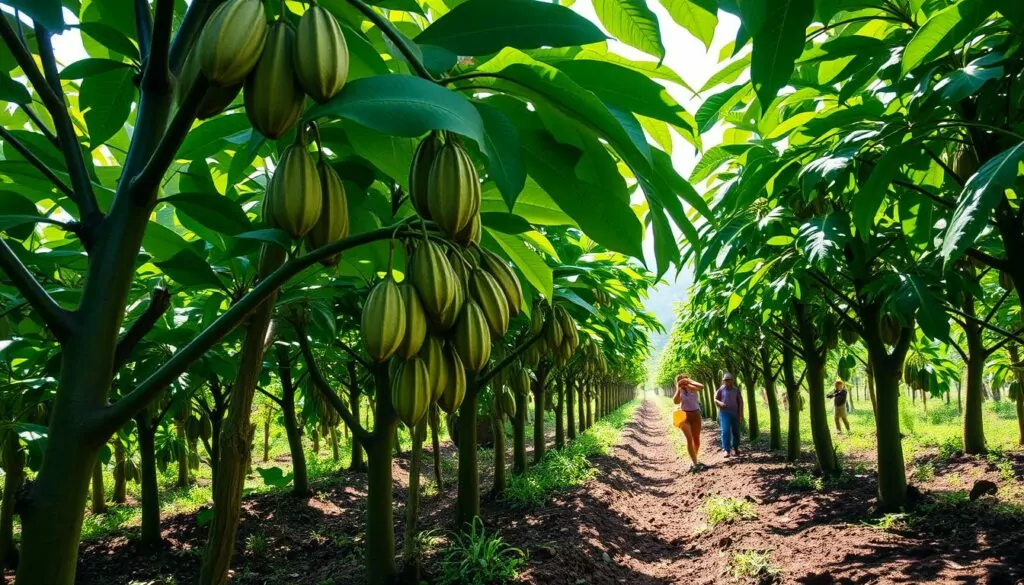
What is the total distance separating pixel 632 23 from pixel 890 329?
541cm

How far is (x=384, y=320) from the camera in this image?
3.00 feet

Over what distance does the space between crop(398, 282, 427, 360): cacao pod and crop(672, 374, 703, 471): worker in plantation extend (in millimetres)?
11575

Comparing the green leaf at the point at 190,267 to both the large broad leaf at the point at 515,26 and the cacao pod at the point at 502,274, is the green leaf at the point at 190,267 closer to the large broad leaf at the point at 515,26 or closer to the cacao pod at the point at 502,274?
the cacao pod at the point at 502,274

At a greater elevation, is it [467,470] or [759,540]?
[467,470]

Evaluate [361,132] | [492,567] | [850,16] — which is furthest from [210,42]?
[492,567]

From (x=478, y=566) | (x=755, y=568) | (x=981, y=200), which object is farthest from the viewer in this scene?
(x=755, y=568)

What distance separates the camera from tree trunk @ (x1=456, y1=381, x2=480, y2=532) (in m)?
5.24

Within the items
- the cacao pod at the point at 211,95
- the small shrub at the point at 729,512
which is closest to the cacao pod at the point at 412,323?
the cacao pod at the point at 211,95

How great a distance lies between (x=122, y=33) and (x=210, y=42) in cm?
75

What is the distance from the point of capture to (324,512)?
27.5 feet

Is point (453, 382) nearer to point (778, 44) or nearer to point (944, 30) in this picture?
point (778, 44)

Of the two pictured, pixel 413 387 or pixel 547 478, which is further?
pixel 547 478

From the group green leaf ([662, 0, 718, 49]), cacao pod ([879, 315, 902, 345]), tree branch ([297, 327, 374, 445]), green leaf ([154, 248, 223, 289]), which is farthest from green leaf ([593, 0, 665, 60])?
cacao pod ([879, 315, 902, 345])

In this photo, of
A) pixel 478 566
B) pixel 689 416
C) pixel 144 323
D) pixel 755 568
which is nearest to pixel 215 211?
pixel 144 323
